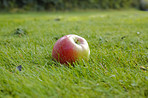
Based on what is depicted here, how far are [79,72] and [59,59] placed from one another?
0.35m

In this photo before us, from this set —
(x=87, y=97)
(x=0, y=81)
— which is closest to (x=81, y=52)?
(x=87, y=97)

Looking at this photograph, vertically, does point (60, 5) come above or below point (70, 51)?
above

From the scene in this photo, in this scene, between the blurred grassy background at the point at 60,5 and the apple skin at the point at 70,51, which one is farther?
the blurred grassy background at the point at 60,5

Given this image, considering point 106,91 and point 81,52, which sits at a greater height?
point 81,52

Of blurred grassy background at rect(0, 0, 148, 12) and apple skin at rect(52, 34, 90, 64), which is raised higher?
blurred grassy background at rect(0, 0, 148, 12)

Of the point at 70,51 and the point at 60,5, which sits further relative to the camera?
the point at 60,5

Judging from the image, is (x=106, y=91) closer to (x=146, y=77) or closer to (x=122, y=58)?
(x=146, y=77)

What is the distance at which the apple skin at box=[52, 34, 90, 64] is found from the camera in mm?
1647

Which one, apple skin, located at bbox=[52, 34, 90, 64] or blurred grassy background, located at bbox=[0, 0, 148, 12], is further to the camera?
blurred grassy background, located at bbox=[0, 0, 148, 12]

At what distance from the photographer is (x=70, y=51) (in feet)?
5.40

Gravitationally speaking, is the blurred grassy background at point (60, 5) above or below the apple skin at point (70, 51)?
above

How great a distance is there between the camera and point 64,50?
167 centimetres

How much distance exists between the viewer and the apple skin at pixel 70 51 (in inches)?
64.9

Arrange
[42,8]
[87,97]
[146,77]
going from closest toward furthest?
[87,97] < [146,77] < [42,8]
